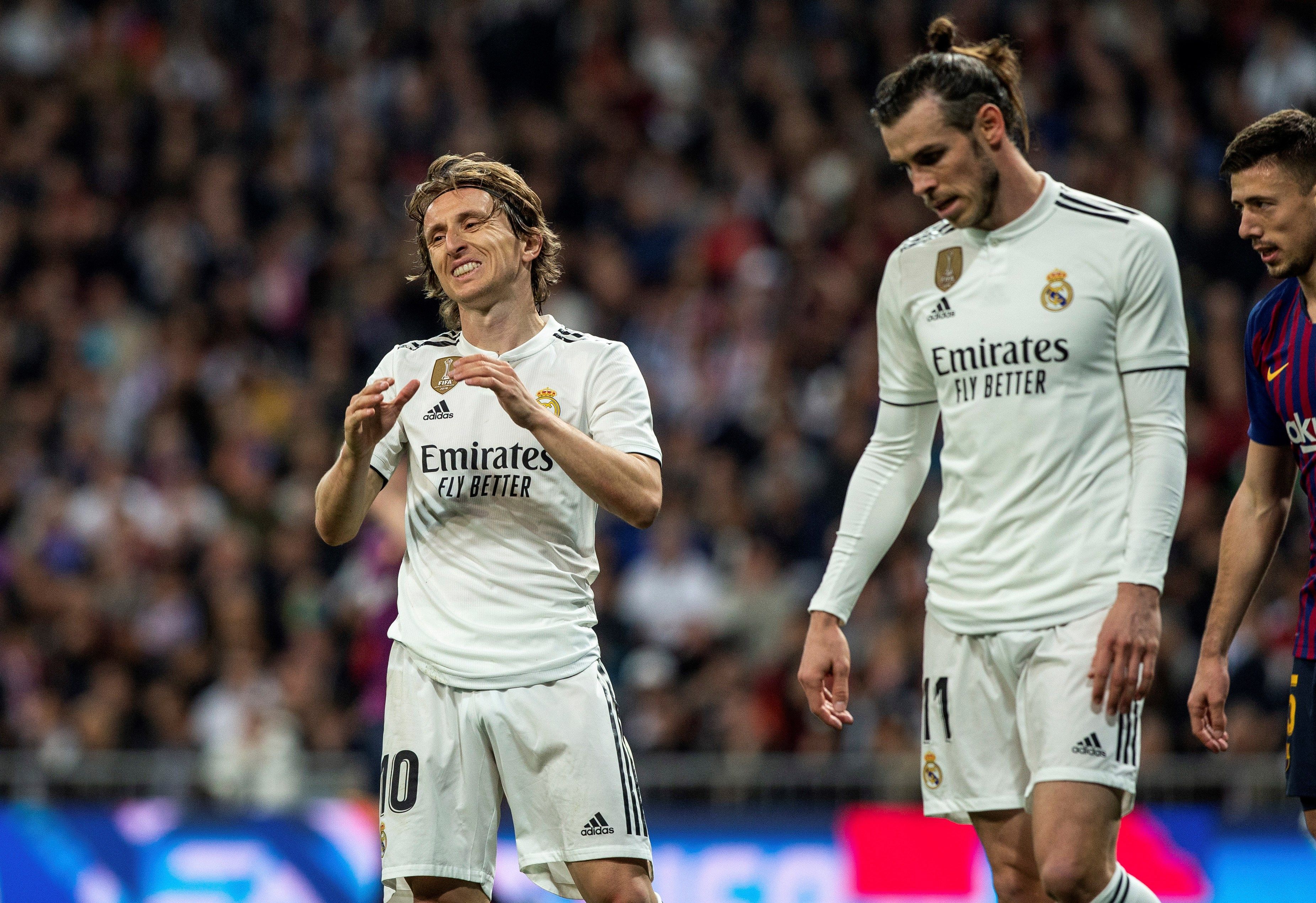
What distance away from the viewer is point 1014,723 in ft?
14.1

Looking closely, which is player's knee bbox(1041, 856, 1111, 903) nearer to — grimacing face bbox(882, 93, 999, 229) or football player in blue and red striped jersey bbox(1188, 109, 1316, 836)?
football player in blue and red striped jersey bbox(1188, 109, 1316, 836)

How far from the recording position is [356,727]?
9.41 meters

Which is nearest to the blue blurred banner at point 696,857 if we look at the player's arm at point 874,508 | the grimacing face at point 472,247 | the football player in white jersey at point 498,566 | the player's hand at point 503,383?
the player's arm at point 874,508

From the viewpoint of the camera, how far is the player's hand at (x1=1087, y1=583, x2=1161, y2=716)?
3.97 meters

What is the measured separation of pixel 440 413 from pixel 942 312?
136 centimetres

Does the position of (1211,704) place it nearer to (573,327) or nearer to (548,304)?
(573,327)

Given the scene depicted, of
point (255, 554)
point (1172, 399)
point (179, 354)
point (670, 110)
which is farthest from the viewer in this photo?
point (670, 110)

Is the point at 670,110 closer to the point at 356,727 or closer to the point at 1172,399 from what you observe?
the point at 356,727

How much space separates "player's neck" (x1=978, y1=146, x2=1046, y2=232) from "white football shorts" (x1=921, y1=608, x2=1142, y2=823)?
1.06 metres

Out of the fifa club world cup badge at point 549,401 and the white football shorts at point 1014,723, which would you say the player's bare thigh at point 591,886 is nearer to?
the white football shorts at point 1014,723

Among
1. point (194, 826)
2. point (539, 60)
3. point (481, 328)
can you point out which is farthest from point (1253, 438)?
point (539, 60)

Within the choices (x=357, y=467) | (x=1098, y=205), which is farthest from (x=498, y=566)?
(x=1098, y=205)

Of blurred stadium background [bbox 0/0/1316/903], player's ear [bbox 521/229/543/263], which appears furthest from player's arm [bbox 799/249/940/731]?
blurred stadium background [bbox 0/0/1316/903]

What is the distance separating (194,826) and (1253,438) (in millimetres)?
5940
